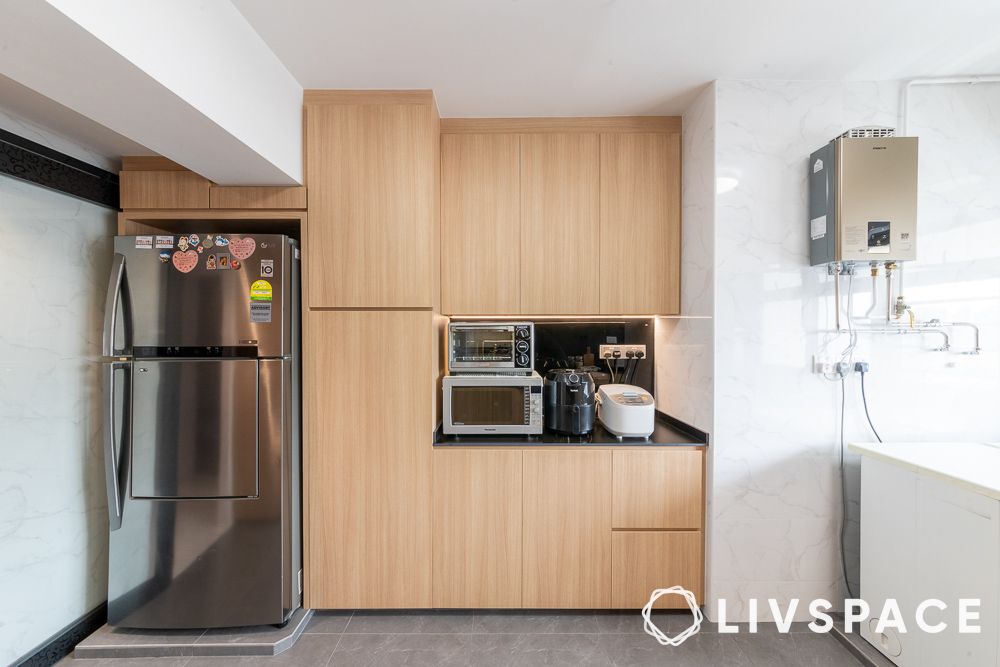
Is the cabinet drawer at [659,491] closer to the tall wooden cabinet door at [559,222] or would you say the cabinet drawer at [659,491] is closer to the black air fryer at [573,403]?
the black air fryer at [573,403]

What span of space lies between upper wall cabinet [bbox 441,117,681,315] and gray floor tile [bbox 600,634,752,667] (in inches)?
59.6

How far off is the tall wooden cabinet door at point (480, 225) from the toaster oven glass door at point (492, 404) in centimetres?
43

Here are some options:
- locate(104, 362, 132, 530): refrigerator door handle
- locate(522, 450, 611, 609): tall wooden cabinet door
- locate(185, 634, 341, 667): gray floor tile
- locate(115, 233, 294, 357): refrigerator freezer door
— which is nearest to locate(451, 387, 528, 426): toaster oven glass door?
locate(522, 450, 611, 609): tall wooden cabinet door

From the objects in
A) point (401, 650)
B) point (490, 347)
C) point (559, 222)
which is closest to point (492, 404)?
point (490, 347)

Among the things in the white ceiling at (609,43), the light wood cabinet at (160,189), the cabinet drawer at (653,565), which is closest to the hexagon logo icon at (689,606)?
the cabinet drawer at (653,565)

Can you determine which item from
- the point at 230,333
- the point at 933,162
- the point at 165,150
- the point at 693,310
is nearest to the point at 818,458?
the point at 693,310

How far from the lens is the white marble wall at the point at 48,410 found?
5.79ft

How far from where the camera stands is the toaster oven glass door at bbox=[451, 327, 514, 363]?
92.2 inches

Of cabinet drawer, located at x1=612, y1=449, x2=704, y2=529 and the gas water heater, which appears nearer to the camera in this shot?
the gas water heater

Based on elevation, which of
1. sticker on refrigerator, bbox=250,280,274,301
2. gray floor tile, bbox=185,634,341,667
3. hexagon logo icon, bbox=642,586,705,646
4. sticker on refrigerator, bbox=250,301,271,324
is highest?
sticker on refrigerator, bbox=250,280,274,301

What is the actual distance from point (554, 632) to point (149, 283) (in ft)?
7.75

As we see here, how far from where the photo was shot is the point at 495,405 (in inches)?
87.4

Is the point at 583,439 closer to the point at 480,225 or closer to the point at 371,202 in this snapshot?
the point at 480,225

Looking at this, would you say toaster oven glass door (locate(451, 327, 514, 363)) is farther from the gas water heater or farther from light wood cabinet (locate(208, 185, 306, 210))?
→ the gas water heater
